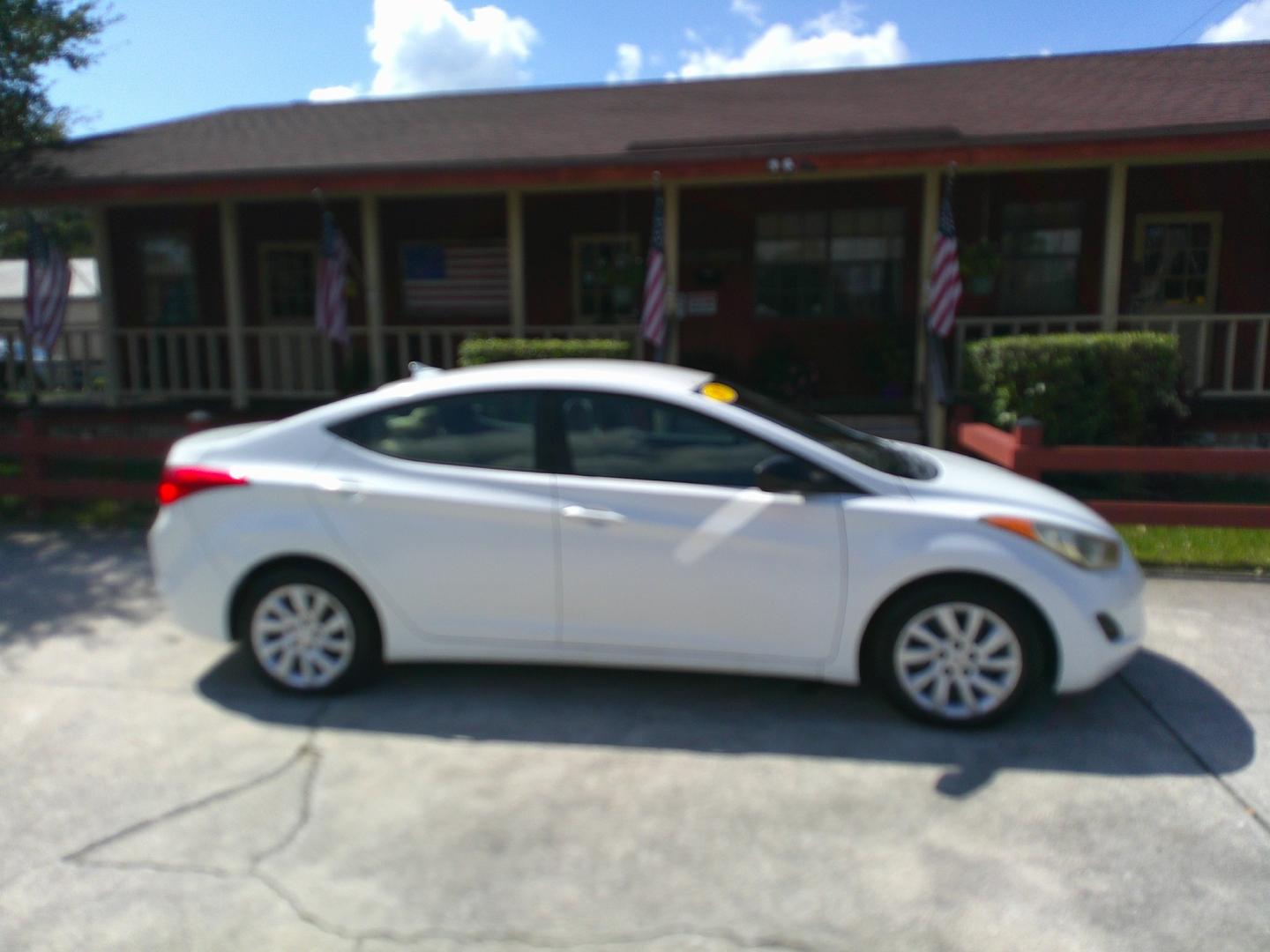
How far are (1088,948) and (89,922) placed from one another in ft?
9.55

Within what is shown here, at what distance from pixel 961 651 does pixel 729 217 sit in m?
9.39

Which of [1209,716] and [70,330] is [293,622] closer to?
[1209,716]

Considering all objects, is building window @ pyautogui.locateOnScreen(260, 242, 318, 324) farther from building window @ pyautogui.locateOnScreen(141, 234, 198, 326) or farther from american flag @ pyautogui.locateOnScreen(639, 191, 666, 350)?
american flag @ pyautogui.locateOnScreen(639, 191, 666, 350)

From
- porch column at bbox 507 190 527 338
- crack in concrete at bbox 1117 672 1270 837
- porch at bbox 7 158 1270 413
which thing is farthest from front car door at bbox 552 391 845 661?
porch column at bbox 507 190 527 338

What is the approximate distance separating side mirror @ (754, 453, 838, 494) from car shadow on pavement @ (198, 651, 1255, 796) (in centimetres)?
101

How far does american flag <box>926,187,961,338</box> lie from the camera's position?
9711 millimetres

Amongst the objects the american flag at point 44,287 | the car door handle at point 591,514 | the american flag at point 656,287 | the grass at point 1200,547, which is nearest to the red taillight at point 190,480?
the car door handle at point 591,514

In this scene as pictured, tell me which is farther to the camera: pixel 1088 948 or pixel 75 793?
pixel 75 793

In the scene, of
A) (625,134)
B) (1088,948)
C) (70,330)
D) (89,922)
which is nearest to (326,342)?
(70,330)

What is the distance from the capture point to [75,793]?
3867 millimetres

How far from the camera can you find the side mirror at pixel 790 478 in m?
4.29

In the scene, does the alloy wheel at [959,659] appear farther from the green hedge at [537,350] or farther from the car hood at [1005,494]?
the green hedge at [537,350]

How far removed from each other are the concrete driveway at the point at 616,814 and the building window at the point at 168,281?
10.5 meters

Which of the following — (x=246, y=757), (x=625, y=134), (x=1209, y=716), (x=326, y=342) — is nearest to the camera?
(x=246, y=757)
